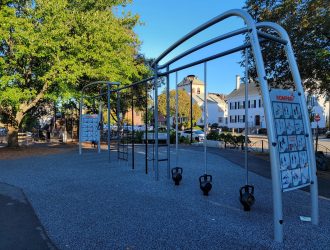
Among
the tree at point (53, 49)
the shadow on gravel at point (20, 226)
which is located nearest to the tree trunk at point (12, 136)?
the tree at point (53, 49)

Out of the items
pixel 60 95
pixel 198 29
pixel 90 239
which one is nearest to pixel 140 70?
pixel 60 95

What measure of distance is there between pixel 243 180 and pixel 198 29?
4336mm

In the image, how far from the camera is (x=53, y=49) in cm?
1458

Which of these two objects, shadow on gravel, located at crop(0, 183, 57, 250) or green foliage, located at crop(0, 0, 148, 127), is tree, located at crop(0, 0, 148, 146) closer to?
green foliage, located at crop(0, 0, 148, 127)

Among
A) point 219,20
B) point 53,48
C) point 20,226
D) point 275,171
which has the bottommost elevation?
point 20,226

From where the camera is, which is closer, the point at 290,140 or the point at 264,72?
the point at 264,72

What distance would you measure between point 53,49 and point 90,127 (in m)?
4.34

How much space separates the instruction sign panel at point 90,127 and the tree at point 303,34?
8.93 m

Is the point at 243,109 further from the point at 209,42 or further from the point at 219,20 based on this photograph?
the point at 219,20

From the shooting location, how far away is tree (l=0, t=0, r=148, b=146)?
14.3m

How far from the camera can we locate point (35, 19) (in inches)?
586

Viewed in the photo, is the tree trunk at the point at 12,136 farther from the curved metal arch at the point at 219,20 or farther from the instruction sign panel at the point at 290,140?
the instruction sign panel at the point at 290,140

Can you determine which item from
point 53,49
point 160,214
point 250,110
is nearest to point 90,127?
point 53,49

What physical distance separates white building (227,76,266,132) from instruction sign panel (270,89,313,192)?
146 feet
